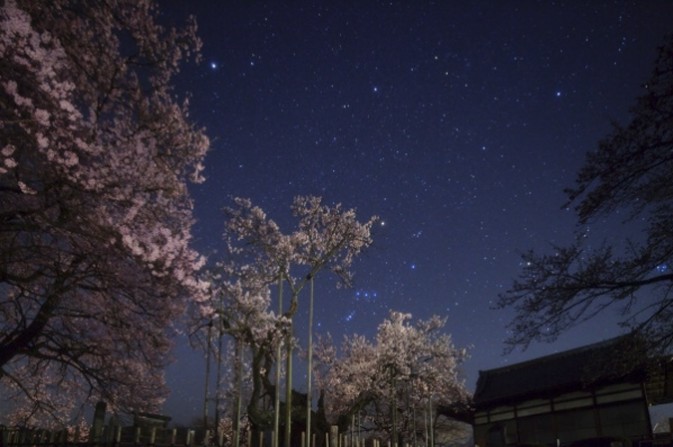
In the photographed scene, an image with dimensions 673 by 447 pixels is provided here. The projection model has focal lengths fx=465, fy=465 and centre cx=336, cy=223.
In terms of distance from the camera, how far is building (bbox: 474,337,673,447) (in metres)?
21.8

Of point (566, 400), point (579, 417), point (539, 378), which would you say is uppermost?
point (539, 378)

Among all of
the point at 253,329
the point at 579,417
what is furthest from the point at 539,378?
the point at 253,329

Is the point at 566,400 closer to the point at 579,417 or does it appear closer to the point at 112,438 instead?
the point at 579,417

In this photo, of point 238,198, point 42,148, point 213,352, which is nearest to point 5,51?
point 42,148

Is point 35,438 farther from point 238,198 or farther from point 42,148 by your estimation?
point 238,198

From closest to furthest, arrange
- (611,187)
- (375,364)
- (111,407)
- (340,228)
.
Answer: (611,187)
(111,407)
(340,228)
(375,364)

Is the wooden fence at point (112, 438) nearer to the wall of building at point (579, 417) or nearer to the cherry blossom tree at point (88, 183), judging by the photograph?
the cherry blossom tree at point (88, 183)

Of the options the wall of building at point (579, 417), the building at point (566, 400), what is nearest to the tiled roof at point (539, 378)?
the building at point (566, 400)

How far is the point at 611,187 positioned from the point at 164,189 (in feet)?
28.9

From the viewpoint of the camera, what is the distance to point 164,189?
987cm

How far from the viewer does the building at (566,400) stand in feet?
71.4

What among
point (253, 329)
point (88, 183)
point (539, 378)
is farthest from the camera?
point (539, 378)

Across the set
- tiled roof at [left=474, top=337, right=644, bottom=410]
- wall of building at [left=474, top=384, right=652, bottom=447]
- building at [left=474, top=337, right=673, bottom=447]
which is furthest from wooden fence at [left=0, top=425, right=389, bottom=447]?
tiled roof at [left=474, top=337, right=644, bottom=410]

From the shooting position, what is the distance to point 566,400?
24625 mm
